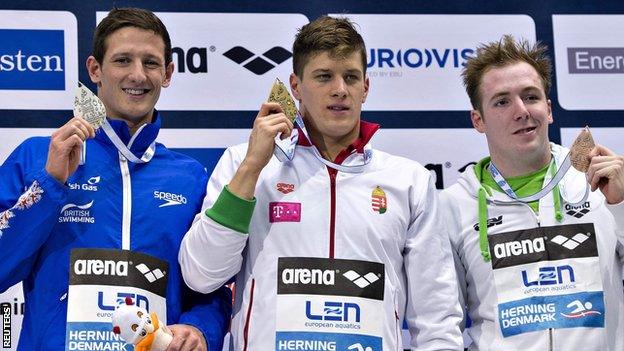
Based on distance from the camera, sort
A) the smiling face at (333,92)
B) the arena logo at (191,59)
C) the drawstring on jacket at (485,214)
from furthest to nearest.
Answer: the arena logo at (191,59) → the drawstring on jacket at (485,214) → the smiling face at (333,92)

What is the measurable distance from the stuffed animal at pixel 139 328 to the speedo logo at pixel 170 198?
383 millimetres

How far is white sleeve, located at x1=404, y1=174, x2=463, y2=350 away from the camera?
2.68 m

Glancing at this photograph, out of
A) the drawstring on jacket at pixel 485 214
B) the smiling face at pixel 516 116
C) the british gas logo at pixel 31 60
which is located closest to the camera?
the drawstring on jacket at pixel 485 214

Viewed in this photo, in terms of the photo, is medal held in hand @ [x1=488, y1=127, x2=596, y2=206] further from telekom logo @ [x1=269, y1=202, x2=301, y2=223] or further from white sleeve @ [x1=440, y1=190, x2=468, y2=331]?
telekom logo @ [x1=269, y1=202, x2=301, y2=223]

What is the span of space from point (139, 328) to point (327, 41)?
994 millimetres

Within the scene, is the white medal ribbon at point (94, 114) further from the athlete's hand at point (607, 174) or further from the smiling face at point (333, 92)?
the athlete's hand at point (607, 174)

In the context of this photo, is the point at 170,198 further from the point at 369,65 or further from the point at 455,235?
the point at 369,65

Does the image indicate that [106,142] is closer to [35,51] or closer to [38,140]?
[38,140]

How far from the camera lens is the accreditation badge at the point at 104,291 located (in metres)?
A: 2.58

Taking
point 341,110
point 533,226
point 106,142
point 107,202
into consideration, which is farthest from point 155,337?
point 533,226

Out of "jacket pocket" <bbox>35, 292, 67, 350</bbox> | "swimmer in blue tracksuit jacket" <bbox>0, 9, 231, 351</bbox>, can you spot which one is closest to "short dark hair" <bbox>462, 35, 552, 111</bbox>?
"swimmer in blue tracksuit jacket" <bbox>0, 9, 231, 351</bbox>

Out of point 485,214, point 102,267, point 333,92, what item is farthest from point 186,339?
point 485,214

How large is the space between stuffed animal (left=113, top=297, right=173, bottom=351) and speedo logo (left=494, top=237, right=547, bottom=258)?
109 cm

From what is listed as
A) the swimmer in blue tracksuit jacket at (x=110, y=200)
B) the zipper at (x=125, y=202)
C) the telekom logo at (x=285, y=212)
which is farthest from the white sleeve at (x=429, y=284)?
the zipper at (x=125, y=202)
